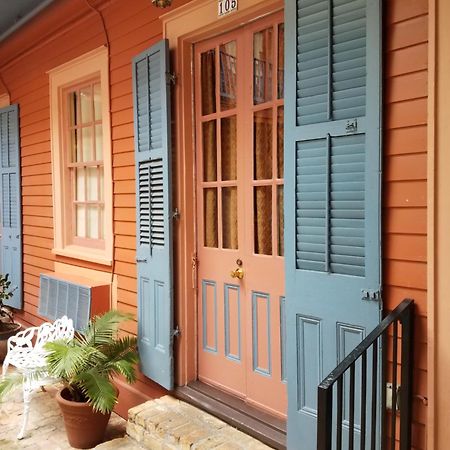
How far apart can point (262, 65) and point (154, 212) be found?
1.18 m

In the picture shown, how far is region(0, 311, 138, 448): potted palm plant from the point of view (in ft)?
9.55

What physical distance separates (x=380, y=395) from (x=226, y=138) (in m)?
1.74

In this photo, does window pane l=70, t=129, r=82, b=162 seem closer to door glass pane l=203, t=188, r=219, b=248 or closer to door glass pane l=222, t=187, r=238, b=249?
door glass pane l=203, t=188, r=219, b=248

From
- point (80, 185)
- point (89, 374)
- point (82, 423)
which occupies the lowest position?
point (82, 423)

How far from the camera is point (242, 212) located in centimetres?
284

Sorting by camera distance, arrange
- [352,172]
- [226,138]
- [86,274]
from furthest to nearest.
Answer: [86,274] → [226,138] → [352,172]

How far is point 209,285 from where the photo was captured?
3092mm

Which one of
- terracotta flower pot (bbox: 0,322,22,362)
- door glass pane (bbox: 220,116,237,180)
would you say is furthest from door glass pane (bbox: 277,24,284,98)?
terracotta flower pot (bbox: 0,322,22,362)

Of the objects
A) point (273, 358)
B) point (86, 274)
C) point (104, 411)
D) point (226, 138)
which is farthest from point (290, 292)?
point (86, 274)

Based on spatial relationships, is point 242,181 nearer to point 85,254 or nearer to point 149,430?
point 149,430

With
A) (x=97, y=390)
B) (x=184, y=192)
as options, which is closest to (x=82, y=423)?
(x=97, y=390)

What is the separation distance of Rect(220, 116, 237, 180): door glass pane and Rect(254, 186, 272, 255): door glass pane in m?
0.26

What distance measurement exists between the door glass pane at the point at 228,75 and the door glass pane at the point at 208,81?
3.0 inches

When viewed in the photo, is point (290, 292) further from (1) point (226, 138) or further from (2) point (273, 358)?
(1) point (226, 138)
